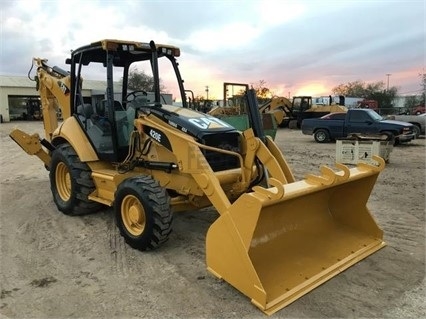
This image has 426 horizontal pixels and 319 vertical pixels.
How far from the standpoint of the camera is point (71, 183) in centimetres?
595

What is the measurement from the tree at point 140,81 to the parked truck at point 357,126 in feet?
33.2

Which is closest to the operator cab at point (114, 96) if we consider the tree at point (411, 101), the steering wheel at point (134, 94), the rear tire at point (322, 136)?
the steering wheel at point (134, 94)

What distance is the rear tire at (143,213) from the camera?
4.41 metres

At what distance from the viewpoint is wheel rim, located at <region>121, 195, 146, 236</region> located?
4.66 m

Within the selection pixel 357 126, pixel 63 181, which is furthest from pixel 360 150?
pixel 63 181

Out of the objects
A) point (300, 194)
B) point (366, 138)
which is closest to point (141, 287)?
point (300, 194)

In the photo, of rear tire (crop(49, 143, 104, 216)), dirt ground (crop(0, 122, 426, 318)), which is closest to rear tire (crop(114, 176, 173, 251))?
dirt ground (crop(0, 122, 426, 318))

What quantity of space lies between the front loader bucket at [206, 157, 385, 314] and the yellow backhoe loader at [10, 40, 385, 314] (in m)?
0.01

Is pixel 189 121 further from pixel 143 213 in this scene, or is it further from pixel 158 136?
pixel 143 213

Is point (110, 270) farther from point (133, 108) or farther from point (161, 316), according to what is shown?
point (133, 108)

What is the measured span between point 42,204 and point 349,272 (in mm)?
5181

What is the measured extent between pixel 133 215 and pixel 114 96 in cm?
183

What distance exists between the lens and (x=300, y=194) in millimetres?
3840

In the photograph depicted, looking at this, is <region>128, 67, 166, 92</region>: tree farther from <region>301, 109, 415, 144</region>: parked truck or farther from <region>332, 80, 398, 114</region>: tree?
<region>332, 80, 398, 114</region>: tree
